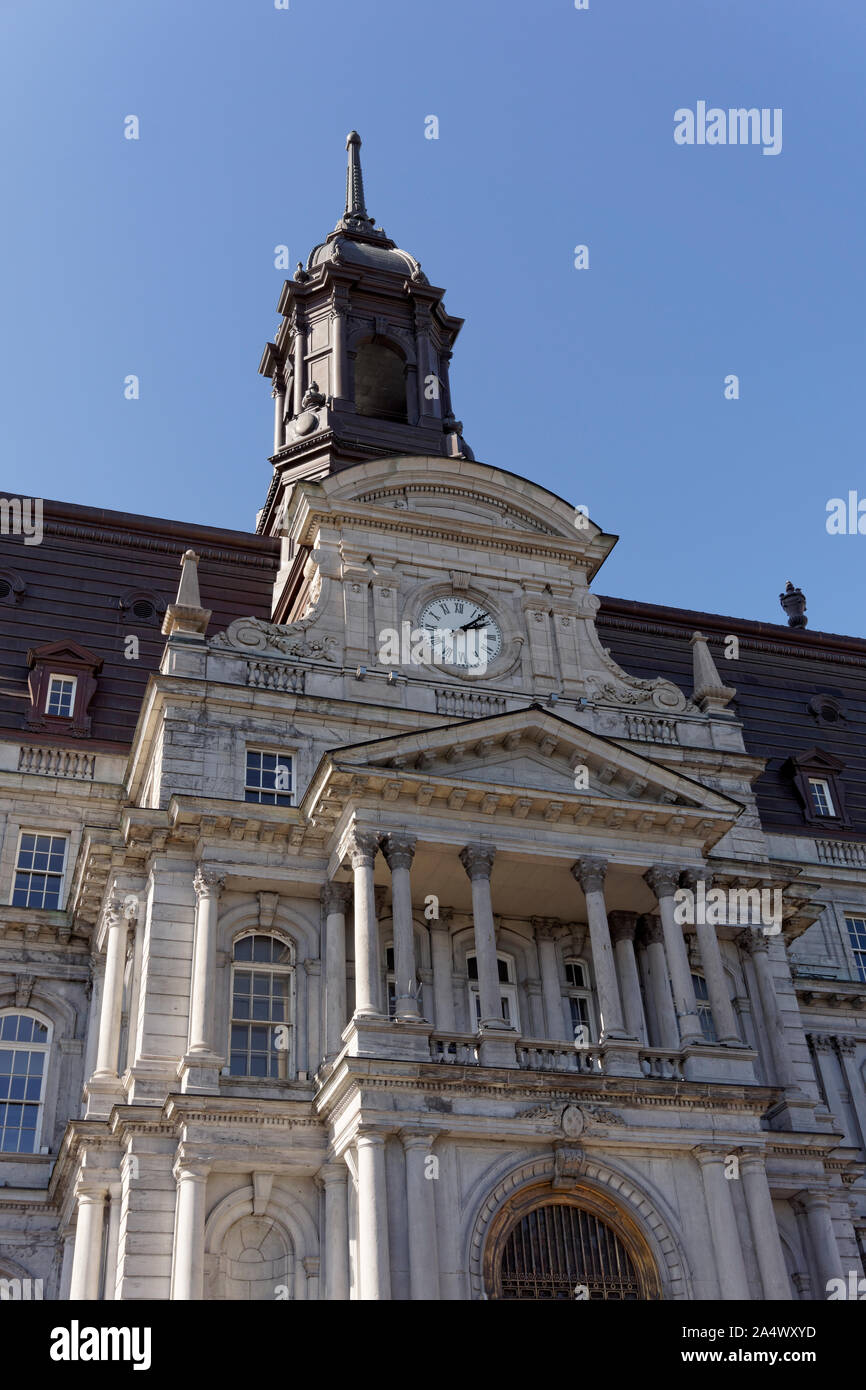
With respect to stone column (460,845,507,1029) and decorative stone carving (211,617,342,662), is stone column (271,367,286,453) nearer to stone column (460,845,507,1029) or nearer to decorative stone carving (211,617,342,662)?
decorative stone carving (211,617,342,662)

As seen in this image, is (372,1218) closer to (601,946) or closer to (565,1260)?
(565,1260)

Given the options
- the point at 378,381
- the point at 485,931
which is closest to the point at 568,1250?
the point at 485,931

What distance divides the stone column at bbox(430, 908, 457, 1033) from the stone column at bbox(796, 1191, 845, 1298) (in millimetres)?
7815

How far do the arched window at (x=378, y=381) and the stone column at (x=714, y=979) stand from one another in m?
21.0

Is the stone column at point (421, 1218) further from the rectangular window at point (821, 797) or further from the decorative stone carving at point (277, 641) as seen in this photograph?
the rectangular window at point (821, 797)

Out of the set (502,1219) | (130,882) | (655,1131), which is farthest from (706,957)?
(130,882)

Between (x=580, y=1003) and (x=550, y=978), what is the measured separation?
3.11 feet

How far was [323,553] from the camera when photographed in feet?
114

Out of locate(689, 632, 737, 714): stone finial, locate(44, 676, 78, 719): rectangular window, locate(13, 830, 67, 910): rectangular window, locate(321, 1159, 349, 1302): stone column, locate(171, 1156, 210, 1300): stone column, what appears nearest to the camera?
locate(171, 1156, 210, 1300): stone column

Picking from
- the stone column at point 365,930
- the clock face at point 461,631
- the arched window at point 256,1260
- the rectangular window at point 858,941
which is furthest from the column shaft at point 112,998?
the rectangular window at point 858,941

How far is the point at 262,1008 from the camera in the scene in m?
28.6

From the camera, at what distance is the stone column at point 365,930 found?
1036 inches

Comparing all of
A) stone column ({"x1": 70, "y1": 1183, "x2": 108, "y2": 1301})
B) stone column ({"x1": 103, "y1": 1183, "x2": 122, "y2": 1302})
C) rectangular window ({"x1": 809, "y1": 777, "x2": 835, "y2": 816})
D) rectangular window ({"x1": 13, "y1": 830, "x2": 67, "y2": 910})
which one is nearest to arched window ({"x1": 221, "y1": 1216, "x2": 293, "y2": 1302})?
stone column ({"x1": 103, "y1": 1183, "x2": 122, "y2": 1302})

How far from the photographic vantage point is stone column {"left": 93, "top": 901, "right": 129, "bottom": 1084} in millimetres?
28562
